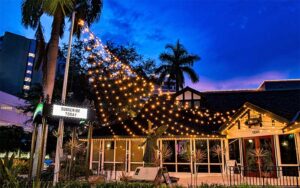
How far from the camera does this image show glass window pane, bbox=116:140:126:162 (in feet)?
62.0

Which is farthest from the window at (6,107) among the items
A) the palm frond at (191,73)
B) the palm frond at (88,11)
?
the palm frond at (88,11)

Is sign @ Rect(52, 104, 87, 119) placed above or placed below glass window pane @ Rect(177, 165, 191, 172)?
above

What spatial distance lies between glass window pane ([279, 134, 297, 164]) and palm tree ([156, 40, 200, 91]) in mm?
18147

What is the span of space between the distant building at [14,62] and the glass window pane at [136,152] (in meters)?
60.0

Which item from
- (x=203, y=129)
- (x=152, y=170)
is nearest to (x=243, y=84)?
(x=203, y=129)

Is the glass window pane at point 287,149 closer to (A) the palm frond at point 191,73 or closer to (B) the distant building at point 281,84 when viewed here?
(B) the distant building at point 281,84

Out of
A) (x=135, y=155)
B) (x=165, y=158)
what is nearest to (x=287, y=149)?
(x=165, y=158)

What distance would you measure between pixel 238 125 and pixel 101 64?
10830 millimetres

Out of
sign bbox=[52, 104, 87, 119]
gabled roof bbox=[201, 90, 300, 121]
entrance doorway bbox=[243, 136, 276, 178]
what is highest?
gabled roof bbox=[201, 90, 300, 121]

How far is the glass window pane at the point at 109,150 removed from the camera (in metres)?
19.0

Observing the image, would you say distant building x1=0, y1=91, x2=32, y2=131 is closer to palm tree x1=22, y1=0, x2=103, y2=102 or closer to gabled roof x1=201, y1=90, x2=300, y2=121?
gabled roof x1=201, y1=90, x2=300, y2=121

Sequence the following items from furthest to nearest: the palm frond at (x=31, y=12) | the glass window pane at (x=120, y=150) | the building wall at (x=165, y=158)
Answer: the glass window pane at (x=120, y=150), the building wall at (x=165, y=158), the palm frond at (x=31, y=12)

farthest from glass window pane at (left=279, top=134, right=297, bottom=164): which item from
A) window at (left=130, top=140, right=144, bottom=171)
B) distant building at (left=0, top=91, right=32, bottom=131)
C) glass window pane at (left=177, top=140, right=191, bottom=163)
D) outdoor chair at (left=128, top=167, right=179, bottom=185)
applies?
distant building at (left=0, top=91, right=32, bottom=131)

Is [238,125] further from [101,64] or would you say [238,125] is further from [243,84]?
[243,84]
